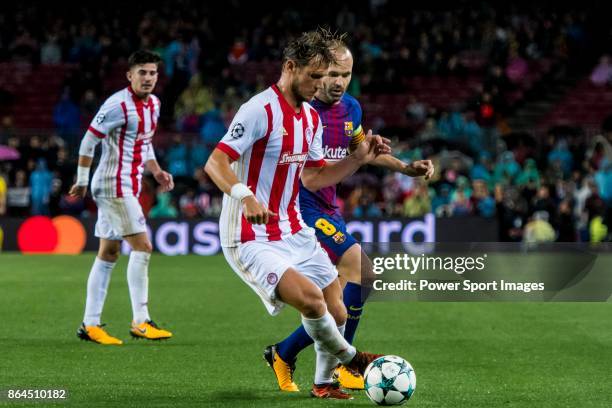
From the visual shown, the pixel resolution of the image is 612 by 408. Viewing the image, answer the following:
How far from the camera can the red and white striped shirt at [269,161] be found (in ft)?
21.1

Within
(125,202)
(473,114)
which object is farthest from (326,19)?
(125,202)

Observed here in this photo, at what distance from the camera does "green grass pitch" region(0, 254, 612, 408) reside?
705cm

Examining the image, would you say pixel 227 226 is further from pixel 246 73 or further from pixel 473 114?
pixel 246 73

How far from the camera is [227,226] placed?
21.5 ft

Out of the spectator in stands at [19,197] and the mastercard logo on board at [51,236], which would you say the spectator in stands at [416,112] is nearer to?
the mastercard logo on board at [51,236]

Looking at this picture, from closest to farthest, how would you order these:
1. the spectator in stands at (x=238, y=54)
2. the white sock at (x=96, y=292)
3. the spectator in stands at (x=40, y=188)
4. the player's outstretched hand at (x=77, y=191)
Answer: the player's outstretched hand at (x=77, y=191) → the white sock at (x=96, y=292) → the spectator in stands at (x=40, y=188) → the spectator in stands at (x=238, y=54)

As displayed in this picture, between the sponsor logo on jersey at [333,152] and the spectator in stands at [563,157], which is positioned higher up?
the spectator in stands at [563,157]

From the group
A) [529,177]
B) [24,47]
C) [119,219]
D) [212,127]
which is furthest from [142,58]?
[24,47]

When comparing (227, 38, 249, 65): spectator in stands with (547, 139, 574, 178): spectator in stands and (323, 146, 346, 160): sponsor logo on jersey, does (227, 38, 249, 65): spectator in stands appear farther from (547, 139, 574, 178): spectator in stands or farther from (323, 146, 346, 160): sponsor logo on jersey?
(323, 146, 346, 160): sponsor logo on jersey

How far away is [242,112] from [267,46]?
74.8 feet

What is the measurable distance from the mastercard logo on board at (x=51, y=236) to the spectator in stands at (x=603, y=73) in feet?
42.9

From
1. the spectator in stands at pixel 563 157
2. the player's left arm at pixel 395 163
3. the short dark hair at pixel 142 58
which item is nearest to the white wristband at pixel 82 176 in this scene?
the short dark hair at pixel 142 58

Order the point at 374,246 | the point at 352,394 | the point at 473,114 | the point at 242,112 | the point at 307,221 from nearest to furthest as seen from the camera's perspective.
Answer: the point at 242,112
the point at 352,394
the point at 307,221
the point at 374,246
the point at 473,114

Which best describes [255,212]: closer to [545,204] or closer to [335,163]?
[335,163]
